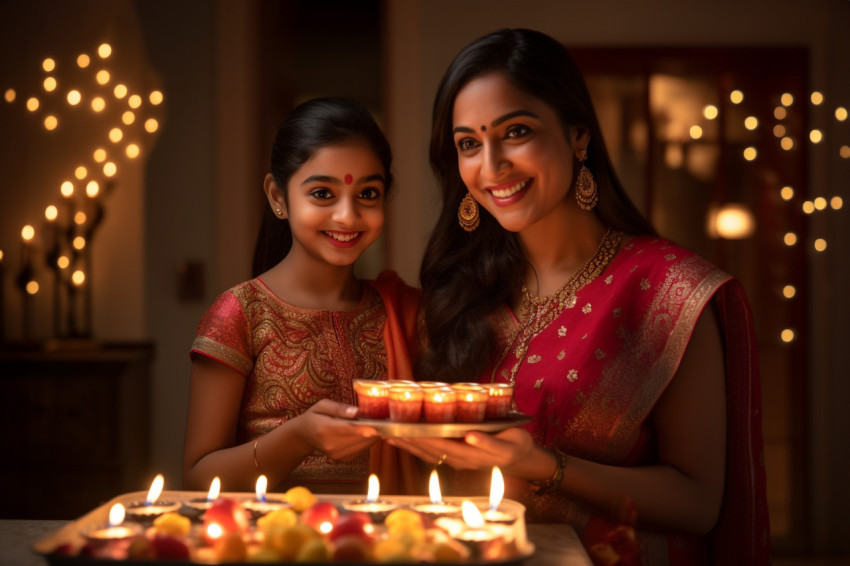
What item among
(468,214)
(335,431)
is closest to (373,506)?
(335,431)

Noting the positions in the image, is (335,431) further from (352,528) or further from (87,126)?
(87,126)

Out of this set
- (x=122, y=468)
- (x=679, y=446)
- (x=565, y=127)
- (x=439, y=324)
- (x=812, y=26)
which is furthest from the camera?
(x=812, y=26)

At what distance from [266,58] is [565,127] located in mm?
2621

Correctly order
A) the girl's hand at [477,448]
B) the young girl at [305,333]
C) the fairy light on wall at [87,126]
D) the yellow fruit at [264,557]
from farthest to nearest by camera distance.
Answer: the fairy light on wall at [87,126]
the young girl at [305,333]
the girl's hand at [477,448]
the yellow fruit at [264,557]

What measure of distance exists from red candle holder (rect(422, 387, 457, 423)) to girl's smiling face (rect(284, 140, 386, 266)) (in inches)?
16.0

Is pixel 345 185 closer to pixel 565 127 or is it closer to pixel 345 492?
pixel 565 127

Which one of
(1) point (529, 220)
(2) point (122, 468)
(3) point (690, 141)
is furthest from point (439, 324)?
(3) point (690, 141)

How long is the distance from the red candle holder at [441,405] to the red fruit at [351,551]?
35 cm

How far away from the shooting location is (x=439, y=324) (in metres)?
1.84

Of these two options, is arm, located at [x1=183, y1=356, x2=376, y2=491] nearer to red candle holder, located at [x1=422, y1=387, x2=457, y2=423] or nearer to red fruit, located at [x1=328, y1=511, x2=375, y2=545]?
red candle holder, located at [x1=422, y1=387, x2=457, y2=423]

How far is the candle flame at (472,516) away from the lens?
3.66 feet

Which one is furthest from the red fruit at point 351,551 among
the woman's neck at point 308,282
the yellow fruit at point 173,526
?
the woman's neck at point 308,282

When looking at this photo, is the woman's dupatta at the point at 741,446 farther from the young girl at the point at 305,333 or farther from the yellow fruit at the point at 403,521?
the yellow fruit at the point at 403,521

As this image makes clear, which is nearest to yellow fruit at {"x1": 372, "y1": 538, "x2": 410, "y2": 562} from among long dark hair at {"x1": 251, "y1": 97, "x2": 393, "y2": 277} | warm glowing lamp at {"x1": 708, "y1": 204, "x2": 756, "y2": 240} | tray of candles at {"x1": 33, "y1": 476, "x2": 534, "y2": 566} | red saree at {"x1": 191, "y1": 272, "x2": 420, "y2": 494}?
tray of candles at {"x1": 33, "y1": 476, "x2": 534, "y2": 566}
